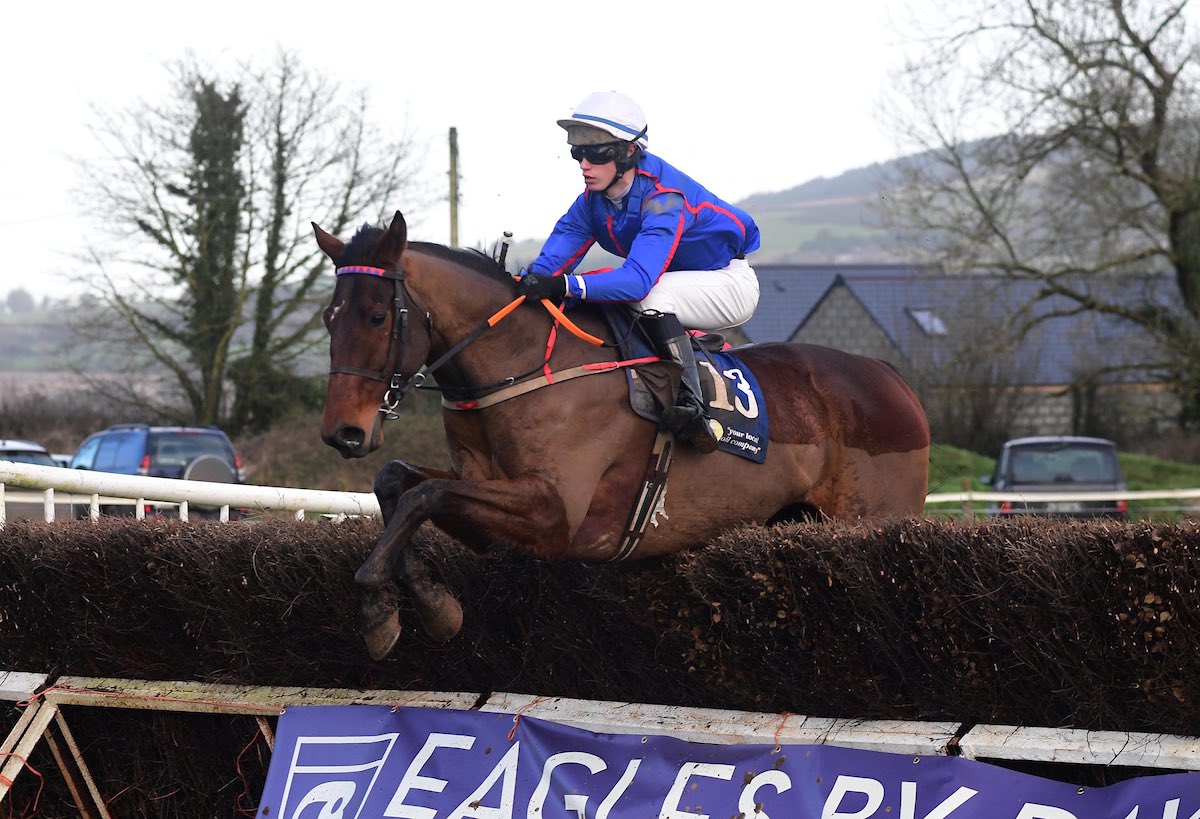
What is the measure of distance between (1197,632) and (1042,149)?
74.0 ft

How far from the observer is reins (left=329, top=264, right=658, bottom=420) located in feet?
15.2

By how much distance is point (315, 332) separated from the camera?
29.8 meters

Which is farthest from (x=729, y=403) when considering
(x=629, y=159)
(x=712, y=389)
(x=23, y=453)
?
(x=23, y=453)

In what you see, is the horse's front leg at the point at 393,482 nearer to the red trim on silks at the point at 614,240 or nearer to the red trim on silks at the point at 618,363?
the red trim on silks at the point at 618,363

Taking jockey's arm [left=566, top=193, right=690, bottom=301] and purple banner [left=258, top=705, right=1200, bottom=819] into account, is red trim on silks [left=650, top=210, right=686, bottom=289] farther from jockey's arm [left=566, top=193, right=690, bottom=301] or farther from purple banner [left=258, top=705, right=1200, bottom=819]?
purple banner [left=258, top=705, right=1200, bottom=819]

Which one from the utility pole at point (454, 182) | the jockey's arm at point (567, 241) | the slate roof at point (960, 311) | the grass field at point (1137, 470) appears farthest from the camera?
the slate roof at point (960, 311)

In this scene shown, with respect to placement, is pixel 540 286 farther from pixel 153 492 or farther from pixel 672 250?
pixel 153 492

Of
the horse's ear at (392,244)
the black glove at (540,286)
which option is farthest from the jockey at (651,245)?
the horse's ear at (392,244)

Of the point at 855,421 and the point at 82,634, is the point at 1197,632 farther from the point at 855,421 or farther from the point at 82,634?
the point at 82,634

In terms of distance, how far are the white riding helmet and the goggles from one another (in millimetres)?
30

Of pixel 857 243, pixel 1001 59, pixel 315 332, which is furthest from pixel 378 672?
pixel 857 243

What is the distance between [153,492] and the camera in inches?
256

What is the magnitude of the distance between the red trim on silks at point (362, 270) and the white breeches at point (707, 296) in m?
1.08

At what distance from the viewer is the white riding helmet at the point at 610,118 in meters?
5.14
